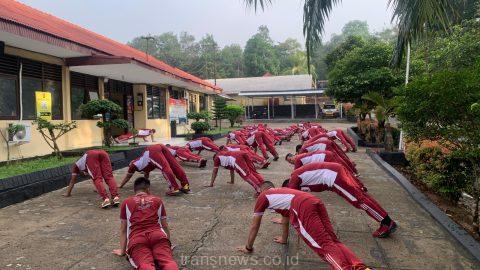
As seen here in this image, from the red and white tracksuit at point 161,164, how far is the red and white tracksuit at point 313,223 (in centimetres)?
323

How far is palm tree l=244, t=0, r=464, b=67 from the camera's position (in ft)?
16.8

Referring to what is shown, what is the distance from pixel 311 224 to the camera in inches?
156

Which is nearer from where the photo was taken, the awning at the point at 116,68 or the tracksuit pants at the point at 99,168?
the tracksuit pants at the point at 99,168

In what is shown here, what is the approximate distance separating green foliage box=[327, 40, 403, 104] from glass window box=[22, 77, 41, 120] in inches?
477

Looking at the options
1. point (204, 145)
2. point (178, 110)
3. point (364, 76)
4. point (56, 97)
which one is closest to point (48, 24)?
point (56, 97)

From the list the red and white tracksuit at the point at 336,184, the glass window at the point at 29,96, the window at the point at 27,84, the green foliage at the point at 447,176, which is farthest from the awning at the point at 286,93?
the red and white tracksuit at the point at 336,184

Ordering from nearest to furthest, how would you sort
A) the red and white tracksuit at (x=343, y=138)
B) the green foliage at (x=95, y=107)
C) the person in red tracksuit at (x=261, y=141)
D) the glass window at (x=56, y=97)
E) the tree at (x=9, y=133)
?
the tree at (x=9, y=133)
the green foliage at (x=95, y=107)
the glass window at (x=56, y=97)
the person in red tracksuit at (x=261, y=141)
the red and white tracksuit at (x=343, y=138)

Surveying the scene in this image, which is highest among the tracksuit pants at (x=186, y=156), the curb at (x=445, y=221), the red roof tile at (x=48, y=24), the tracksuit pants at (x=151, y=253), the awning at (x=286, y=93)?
the red roof tile at (x=48, y=24)

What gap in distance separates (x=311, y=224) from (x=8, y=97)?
9126 millimetres

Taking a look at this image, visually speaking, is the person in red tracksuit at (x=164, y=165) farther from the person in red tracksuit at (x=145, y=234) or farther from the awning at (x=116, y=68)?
the awning at (x=116, y=68)

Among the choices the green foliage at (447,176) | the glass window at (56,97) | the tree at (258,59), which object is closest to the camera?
the green foliage at (447,176)

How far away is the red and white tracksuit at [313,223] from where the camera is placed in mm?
3682

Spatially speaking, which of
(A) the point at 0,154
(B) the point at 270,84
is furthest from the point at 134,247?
(B) the point at 270,84

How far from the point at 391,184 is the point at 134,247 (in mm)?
6756
